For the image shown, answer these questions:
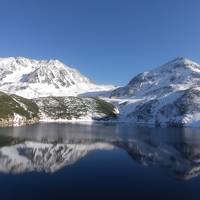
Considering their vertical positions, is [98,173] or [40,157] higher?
[40,157]

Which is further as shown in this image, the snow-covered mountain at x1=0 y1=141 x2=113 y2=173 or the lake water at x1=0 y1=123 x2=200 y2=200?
the snow-covered mountain at x1=0 y1=141 x2=113 y2=173

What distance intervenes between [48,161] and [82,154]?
19702 millimetres

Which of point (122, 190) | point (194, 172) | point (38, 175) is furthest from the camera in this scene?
point (194, 172)

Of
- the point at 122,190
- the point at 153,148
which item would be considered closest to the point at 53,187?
the point at 122,190

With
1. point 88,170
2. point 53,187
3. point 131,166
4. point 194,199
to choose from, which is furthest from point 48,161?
point 194,199

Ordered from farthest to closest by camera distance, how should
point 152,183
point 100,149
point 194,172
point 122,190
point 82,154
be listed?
point 100,149 < point 82,154 < point 194,172 < point 152,183 < point 122,190

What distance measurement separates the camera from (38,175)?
78.1 meters

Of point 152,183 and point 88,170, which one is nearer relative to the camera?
point 152,183

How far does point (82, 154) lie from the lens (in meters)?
116

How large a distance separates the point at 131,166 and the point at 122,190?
1110 inches

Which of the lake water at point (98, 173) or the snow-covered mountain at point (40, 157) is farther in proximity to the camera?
the snow-covered mountain at point (40, 157)

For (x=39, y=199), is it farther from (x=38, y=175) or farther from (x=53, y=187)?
(x=38, y=175)

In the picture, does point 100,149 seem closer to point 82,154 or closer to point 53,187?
point 82,154

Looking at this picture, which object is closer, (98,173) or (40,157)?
(98,173)
